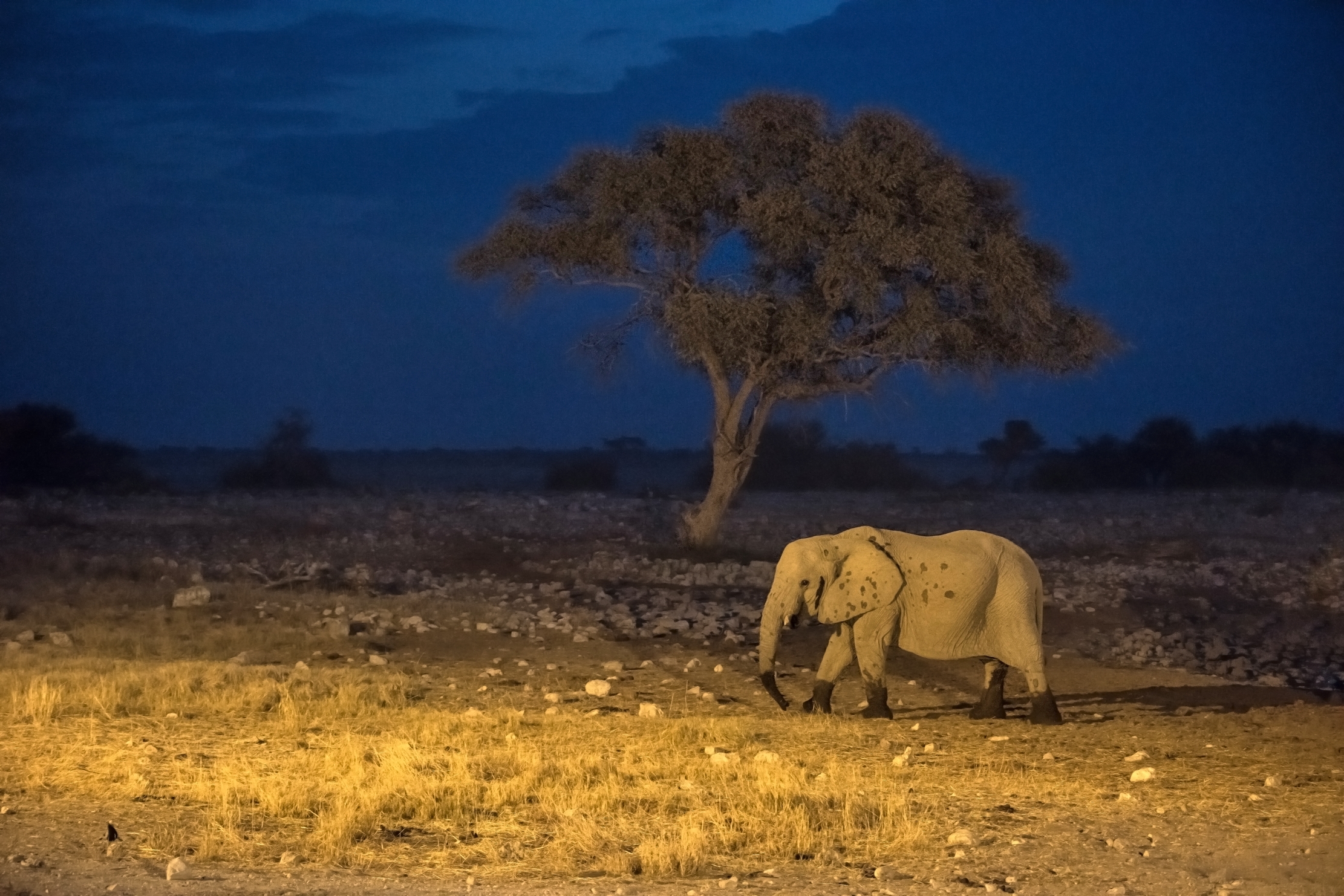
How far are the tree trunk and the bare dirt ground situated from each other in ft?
1.69

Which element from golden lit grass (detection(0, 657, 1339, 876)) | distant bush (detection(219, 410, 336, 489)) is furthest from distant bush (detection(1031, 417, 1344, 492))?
golden lit grass (detection(0, 657, 1339, 876))

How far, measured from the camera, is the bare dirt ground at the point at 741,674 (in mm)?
6363

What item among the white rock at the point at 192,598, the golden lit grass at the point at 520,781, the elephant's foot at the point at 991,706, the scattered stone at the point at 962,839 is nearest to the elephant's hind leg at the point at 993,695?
the elephant's foot at the point at 991,706

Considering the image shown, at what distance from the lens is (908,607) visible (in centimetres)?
1099

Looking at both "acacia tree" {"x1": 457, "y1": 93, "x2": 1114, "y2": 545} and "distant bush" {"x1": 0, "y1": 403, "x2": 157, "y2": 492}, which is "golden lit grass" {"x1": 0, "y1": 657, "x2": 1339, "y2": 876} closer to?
"acacia tree" {"x1": 457, "y1": 93, "x2": 1114, "y2": 545}

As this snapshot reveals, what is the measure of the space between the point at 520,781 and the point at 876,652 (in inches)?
148

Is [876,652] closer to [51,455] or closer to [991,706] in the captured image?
[991,706]

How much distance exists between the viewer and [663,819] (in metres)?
7.19

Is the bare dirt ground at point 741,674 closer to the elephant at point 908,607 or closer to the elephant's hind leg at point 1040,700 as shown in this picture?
the elephant's hind leg at point 1040,700

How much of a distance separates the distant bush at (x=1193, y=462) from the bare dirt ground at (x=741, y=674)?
3026 centimetres

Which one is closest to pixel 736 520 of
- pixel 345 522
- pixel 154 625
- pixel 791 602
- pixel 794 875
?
pixel 345 522

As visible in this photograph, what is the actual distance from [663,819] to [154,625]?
8696 millimetres

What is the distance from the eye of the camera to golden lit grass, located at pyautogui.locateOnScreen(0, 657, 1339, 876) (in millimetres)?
6695

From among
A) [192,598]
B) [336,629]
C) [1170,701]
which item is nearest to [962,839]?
[1170,701]
